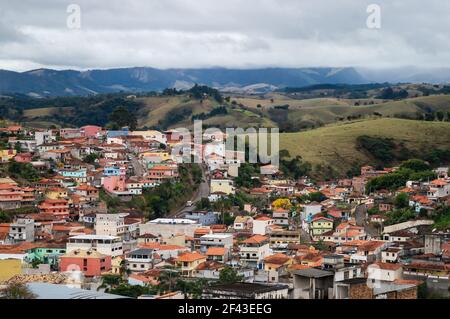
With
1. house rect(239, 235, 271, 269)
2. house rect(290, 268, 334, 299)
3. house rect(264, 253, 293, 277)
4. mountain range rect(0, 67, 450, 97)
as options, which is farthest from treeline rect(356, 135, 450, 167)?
mountain range rect(0, 67, 450, 97)

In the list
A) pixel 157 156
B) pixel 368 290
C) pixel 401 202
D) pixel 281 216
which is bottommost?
pixel 281 216

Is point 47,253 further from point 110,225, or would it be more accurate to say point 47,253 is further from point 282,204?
point 282,204

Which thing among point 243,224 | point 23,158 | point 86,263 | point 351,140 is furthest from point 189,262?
point 351,140

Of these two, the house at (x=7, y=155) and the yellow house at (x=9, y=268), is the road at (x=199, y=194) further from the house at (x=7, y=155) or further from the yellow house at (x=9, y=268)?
the yellow house at (x=9, y=268)

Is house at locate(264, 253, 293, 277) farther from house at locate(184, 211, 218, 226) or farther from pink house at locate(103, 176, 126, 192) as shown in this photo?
pink house at locate(103, 176, 126, 192)
